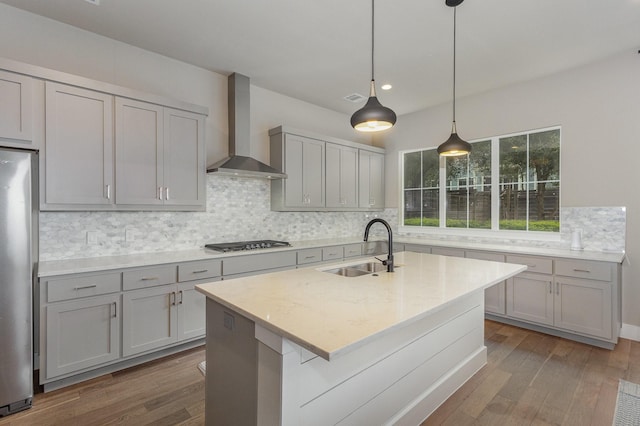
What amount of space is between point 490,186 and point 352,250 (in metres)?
2.13

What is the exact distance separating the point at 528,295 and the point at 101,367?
13.8ft

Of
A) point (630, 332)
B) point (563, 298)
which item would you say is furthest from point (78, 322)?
point (630, 332)

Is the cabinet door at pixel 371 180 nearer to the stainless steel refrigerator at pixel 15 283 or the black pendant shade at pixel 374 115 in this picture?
the black pendant shade at pixel 374 115

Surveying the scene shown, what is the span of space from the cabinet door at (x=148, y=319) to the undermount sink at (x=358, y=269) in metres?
1.53

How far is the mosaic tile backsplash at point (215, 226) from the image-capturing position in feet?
9.05

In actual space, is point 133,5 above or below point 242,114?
above

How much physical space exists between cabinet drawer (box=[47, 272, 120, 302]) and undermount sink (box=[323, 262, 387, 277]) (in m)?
1.72

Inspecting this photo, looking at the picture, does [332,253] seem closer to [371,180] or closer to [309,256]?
[309,256]

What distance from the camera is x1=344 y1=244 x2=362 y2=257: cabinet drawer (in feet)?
14.6

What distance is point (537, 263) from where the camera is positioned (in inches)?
135

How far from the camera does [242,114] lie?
3734 mm

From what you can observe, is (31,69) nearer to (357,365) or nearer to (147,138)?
(147,138)

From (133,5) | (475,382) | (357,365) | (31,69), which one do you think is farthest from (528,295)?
(31,69)

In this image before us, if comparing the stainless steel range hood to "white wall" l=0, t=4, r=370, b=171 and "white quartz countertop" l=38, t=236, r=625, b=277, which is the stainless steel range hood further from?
"white quartz countertop" l=38, t=236, r=625, b=277
